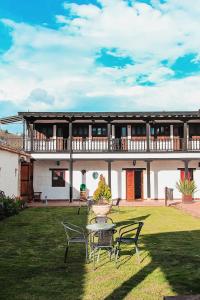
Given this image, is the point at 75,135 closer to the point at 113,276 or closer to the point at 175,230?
the point at 175,230

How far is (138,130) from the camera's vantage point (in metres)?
24.6

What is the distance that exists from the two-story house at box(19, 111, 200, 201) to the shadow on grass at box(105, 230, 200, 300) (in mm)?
12296

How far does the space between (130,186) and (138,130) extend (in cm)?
400

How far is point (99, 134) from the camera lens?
24422mm

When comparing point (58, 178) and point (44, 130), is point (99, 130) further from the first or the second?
point (58, 178)

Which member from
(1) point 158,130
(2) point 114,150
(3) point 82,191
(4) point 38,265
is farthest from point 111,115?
(4) point 38,265

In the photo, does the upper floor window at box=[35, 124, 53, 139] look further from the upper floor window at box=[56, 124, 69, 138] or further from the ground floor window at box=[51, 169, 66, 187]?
the ground floor window at box=[51, 169, 66, 187]

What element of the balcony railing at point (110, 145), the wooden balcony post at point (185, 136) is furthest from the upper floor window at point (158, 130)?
the wooden balcony post at point (185, 136)

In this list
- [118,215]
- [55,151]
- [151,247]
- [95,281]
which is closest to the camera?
[95,281]

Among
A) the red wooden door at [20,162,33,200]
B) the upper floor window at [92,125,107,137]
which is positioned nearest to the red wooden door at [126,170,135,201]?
the upper floor window at [92,125,107,137]

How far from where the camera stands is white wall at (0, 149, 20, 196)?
17.0m

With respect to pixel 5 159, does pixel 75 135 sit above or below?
above

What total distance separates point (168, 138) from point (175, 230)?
13.4 metres

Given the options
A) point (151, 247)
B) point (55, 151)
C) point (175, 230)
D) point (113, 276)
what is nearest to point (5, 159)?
point (55, 151)
